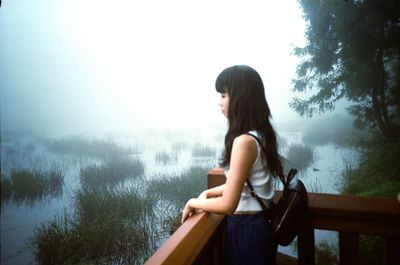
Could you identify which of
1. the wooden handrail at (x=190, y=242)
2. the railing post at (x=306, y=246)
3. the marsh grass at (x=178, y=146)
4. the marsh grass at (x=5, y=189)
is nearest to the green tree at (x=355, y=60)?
the marsh grass at (x=178, y=146)

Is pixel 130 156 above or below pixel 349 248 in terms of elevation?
above

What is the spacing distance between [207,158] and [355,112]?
1.76 metres

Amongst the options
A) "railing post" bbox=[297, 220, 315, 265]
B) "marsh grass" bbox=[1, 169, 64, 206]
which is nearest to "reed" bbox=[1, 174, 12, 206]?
"marsh grass" bbox=[1, 169, 64, 206]

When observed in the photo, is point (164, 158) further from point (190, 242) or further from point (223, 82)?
point (190, 242)

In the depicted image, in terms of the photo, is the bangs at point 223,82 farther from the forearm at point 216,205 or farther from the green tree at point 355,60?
the green tree at point 355,60

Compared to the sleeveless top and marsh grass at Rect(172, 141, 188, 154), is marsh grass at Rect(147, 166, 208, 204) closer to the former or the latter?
marsh grass at Rect(172, 141, 188, 154)

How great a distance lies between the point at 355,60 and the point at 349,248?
2.50 m

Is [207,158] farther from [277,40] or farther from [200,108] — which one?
[277,40]

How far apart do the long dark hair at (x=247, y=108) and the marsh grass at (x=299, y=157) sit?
6.86 ft

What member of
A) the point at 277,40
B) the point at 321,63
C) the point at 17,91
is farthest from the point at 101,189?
the point at 321,63

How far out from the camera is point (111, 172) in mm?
2533

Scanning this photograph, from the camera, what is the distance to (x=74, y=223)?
2238 millimetres

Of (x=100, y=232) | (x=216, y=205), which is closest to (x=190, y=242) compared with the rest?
(x=216, y=205)

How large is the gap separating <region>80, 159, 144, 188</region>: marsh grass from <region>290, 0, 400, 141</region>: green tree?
6.23 ft
